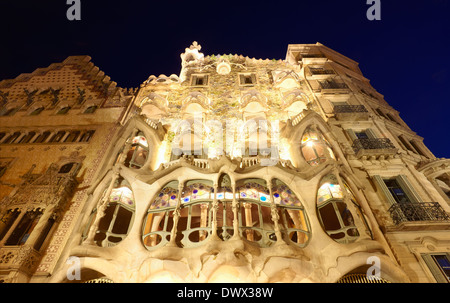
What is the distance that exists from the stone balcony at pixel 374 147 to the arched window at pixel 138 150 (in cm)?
1135

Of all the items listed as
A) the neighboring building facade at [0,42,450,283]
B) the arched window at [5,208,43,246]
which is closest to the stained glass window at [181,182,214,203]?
the neighboring building facade at [0,42,450,283]

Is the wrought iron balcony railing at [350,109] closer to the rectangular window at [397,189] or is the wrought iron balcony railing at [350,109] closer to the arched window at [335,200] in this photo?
the rectangular window at [397,189]

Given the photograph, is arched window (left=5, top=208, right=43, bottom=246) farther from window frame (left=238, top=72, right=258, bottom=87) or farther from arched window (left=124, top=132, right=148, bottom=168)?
window frame (left=238, top=72, right=258, bottom=87)

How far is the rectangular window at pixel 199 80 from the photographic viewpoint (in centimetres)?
2086

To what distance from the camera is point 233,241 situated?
8945 mm

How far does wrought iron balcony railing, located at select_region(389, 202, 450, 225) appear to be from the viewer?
1078 cm

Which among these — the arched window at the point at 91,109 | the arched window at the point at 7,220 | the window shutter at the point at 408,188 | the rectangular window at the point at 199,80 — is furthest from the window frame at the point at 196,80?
the window shutter at the point at 408,188

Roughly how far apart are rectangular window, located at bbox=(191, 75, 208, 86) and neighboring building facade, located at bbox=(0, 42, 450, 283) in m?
1.06

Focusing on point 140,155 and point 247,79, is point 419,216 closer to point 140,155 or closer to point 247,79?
point 140,155

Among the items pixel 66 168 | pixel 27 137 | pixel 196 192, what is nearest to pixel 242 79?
pixel 196 192

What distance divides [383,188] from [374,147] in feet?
8.75

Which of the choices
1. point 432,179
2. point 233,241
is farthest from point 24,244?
point 432,179
